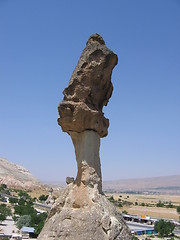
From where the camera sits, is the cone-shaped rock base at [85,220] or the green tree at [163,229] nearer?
the cone-shaped rock base at [85,220]

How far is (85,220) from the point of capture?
26.2 ft

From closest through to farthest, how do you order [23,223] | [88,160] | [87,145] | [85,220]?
[85,220]
[88,160]
[87,145]
[23,223]

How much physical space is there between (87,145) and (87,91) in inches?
71.5

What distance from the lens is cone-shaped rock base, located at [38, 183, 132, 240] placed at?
7820 millimetres

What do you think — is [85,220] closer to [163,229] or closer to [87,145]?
[87,145]

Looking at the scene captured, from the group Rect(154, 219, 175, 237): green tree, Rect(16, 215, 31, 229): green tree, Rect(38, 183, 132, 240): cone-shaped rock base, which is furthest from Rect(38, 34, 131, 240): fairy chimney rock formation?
Rect(154, 219, 175, 237): green tree

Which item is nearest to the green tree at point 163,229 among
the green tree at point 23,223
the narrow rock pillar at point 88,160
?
the green tree at point 23,223

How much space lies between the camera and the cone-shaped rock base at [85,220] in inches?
308

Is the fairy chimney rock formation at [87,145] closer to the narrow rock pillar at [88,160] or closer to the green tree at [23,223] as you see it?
the narrow rock pillar at [88,160]

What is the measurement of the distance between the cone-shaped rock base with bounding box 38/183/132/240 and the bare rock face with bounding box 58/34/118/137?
83.2 inches

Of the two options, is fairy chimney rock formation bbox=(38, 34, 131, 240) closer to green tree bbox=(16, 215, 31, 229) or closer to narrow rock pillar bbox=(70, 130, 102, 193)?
narrow rock pillar bbox=(70, 130, 102, 193)

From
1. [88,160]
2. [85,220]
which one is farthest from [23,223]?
[85,220]

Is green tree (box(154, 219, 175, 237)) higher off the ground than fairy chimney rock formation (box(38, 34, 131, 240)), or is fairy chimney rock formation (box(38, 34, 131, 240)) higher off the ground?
fairy chimney rock formation (box(38, 34, 131, 240))

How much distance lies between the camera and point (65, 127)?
982 centimetres
